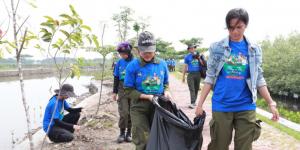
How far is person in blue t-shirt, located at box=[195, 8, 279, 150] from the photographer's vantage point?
3.14m

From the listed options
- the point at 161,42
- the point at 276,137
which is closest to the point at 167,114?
the point at 276,137

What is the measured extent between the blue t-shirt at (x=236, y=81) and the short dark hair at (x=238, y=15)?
28 cm

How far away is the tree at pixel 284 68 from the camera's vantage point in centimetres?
2109

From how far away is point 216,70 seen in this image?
3.22 metres

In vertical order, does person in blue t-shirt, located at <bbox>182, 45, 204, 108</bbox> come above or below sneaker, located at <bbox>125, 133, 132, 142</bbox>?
above

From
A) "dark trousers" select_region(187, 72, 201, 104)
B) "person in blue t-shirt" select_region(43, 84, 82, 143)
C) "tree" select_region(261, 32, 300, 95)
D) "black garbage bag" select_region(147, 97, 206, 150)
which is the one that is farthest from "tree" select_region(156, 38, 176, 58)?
"black garbage bag" select_region(147, 97, 206, 150)

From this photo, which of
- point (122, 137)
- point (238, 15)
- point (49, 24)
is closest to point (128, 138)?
point (122, 137)

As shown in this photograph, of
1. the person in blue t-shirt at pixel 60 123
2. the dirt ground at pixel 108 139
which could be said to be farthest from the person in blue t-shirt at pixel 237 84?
the person in blue t-shirt at pixel 60 123

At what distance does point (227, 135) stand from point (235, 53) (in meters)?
0.80

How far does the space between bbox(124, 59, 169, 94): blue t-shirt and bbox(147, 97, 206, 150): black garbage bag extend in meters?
0.61

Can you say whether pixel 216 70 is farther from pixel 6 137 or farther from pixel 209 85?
pixel 6 137

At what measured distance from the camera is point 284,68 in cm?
2328

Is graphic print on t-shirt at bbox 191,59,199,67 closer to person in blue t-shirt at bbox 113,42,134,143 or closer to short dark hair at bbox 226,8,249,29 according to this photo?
person in blue t-shirt at bbox 113,42,134,143

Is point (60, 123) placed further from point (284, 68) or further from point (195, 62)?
point (284, 68)
